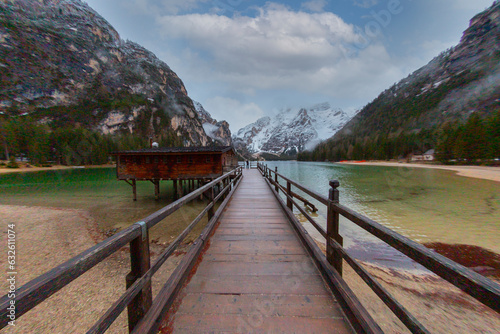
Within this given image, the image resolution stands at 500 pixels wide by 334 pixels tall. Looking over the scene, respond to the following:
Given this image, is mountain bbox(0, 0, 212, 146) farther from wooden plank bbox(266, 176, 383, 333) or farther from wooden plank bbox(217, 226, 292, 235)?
wooden plank bbox(266, 176, 383, 333)

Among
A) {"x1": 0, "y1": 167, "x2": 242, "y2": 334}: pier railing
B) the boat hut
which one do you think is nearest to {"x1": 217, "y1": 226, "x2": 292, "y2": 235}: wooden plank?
{"x1": 0, "y1": 167, "x2": 242, "y2": 334}: pier railing

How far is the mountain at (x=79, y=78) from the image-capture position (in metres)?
86.2

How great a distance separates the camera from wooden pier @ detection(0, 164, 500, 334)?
4.13 feet

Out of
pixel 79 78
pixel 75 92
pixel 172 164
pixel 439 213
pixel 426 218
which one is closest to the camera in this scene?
pixel 426 218

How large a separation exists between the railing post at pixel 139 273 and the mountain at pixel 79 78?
3880 inches

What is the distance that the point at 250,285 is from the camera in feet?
9.43

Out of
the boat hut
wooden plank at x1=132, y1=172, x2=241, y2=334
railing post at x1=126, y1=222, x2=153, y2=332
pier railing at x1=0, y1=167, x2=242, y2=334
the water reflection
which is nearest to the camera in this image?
pier railing at x1=0, y1=167, x2=242, y2=334

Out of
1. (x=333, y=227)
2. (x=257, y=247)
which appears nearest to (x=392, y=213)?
(x=257, y=247)

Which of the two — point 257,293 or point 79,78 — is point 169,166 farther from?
point 79,78

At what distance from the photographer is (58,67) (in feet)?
326

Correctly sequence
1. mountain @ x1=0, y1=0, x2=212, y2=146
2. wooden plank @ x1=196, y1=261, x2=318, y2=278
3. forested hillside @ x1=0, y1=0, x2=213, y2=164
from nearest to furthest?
wooden plank @ x1=196, y1=261, x2=318, y2=278
forested hillside @ x1=0, y1=0, x2=213, y2=164
mountain @ x1=0, y1=0, x2=212, y2=146

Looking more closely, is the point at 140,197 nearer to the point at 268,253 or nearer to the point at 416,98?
the point at 268,253

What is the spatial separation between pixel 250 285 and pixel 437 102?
166224mm

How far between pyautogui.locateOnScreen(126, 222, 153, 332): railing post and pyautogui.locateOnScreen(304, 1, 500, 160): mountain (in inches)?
3600
